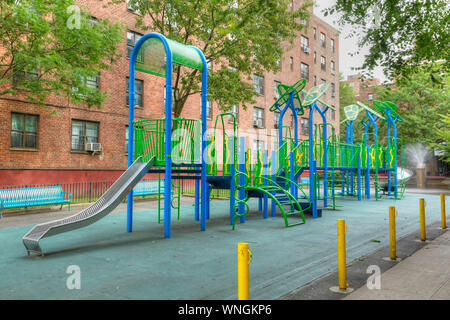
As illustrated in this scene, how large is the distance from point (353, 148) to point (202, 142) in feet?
36.5

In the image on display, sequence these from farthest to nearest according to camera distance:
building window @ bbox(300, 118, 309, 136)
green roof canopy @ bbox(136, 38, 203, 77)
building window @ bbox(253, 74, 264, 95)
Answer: building window @ bbox(300, 118, 309, 136), building window @ bbox(253, 74, 264, 95), green roof canopy @ bbox(136, 38, 203, 77)

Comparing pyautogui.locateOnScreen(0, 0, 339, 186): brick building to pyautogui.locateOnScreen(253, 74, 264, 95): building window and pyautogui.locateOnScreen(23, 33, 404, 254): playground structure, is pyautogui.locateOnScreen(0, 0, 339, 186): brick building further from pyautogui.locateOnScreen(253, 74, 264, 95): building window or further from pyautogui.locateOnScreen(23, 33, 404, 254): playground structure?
pyautogui.locateOnScreen(23, 33, 404, 254): playground structure

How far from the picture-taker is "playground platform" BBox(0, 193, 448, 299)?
14.7 feet

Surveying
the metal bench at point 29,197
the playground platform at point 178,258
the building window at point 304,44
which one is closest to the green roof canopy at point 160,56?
the playground platform at point 178,258

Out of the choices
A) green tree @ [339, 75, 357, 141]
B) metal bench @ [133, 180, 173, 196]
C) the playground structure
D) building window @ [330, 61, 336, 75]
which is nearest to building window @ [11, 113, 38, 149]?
metal bench @ [133, 180, 173, 196]

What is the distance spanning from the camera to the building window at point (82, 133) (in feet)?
66.8

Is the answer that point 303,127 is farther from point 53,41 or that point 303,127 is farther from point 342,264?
point 342,264

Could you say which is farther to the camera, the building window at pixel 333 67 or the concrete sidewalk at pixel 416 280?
the building window at pixel 333 67

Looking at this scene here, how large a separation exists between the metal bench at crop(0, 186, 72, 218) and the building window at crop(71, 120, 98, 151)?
7.46 metres

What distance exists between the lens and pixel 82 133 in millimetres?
20688

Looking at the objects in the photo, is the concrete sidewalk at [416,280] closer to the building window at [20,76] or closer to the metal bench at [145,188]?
the metal bench at [145,188]

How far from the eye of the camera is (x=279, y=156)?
12266 millimetres

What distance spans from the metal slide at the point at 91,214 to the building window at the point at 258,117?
2498 cm
